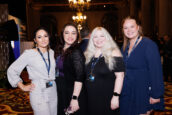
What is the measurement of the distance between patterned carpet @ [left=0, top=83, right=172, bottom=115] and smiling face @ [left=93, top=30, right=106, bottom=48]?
7.69 ft

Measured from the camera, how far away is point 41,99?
2.02 meters

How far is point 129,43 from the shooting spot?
7.38 ft

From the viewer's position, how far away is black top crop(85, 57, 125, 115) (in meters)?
1.98

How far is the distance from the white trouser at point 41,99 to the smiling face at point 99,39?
71 centimetres

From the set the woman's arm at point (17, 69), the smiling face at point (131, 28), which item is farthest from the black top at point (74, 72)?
the smiling face at point (131, 28)

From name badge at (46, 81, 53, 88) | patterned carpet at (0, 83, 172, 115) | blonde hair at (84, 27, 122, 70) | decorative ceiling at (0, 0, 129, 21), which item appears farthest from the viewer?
decorative ceiling at (0, 0, 129, 21)

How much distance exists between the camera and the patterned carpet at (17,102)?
154 inches

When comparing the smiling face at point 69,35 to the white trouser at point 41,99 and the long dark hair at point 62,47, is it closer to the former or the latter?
the long dark hair at point 62,47

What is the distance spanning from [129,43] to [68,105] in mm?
1015

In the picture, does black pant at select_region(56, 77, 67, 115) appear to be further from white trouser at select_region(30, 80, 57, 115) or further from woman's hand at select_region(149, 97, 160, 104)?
woman's hand at select_region(149, 97, 160, 104)

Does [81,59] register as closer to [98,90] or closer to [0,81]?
[98,90]

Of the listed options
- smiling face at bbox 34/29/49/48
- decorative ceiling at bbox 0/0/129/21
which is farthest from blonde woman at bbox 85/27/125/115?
decorative ceiling at bbox 0/0/129/21

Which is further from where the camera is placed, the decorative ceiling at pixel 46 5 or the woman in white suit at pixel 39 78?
the decorative ceiling at pixel 46 5

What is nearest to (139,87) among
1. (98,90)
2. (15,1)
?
(98,90)
